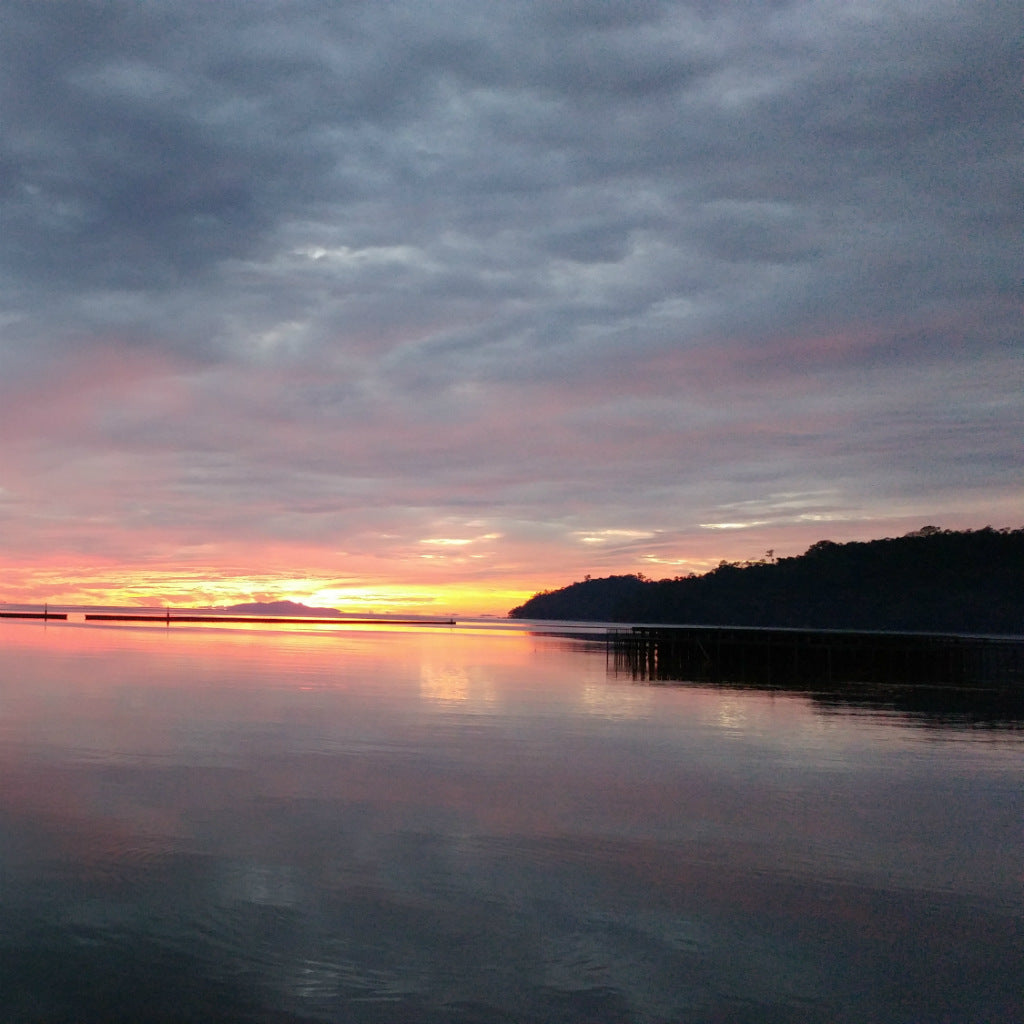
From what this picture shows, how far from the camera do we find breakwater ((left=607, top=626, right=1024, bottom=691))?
5294cm

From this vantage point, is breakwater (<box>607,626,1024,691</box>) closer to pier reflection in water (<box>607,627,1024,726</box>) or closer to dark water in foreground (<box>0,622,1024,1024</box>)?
pier reflection in water (<box>607,627,1024,726</box>)

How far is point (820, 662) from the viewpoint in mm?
73500

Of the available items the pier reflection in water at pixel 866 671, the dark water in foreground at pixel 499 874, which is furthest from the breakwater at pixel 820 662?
the dark water in foreground at pixel 499 874

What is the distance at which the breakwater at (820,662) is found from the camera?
174ft

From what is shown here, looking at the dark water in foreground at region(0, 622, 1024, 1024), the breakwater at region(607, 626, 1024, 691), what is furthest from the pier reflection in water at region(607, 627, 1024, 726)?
the dark water in foreground at region(0, 622, 1024, 1024)

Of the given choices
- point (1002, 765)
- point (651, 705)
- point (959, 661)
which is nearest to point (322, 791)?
point (1002, 765)

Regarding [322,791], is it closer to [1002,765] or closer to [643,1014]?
[643,1014]

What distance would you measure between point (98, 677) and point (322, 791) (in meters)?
25.7

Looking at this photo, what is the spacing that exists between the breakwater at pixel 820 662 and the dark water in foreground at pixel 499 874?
28234mm

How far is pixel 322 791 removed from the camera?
56.1ft

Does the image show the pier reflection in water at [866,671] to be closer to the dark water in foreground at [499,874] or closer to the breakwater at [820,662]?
the breakwater at [820,662]

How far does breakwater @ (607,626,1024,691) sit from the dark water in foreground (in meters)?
28.2

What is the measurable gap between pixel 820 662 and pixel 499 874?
66.6 meters

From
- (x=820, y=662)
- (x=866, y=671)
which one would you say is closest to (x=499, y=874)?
(x=866, y=671)
